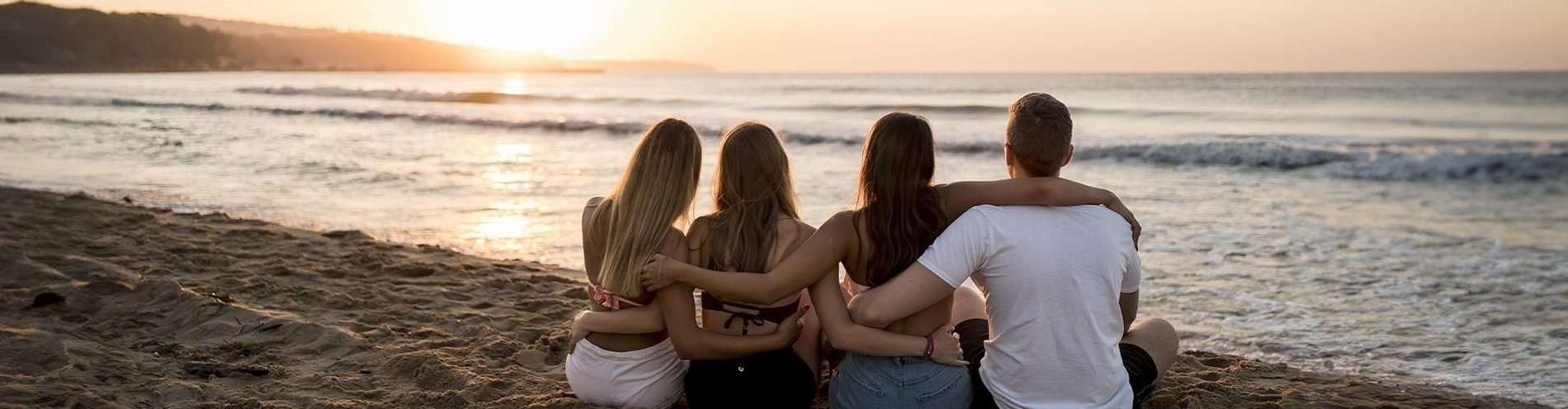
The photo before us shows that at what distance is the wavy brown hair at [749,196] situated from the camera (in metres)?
2.99

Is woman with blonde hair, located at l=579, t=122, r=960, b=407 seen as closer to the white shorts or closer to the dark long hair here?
the white shorts

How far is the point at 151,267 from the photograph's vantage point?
580 centimetres

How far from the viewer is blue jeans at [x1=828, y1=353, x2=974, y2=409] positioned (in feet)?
9.43

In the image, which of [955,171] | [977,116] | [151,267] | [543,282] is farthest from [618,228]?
[977,116]

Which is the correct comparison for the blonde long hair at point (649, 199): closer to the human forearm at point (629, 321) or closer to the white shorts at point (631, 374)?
the human forearm at point (629, 321)

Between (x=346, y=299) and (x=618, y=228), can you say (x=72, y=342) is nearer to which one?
(x=346, y=299)

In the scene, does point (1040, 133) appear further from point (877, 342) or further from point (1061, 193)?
point (877, 342)

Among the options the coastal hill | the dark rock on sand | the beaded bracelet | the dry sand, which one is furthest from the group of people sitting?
the coastal hill

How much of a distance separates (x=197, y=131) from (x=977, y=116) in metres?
18.8

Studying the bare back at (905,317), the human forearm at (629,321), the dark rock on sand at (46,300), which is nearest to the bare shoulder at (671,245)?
the human forearm at (629,321)

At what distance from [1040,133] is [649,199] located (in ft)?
3.83

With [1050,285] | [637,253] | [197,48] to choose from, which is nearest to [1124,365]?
[1050,285]

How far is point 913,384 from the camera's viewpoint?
2.87 metres

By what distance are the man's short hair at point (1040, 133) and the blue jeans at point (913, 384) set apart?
62cm
